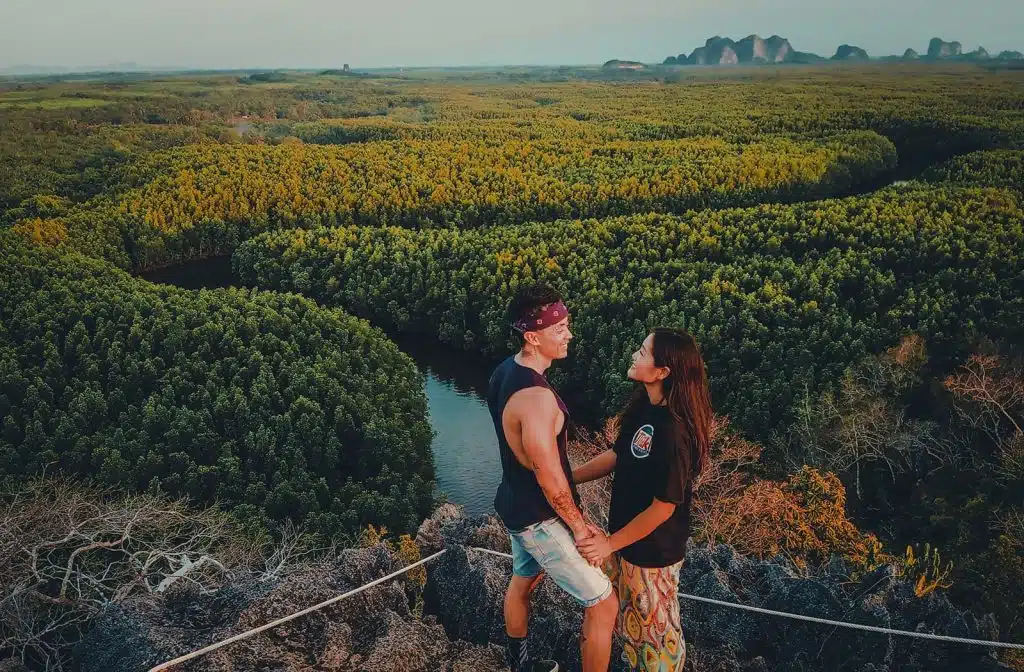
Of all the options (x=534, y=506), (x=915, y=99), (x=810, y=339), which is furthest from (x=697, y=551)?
(x=915, y=99)

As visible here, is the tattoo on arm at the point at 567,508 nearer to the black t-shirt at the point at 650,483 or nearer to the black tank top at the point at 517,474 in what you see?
the black tank top at the point at 517,474

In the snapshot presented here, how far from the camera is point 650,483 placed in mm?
5996

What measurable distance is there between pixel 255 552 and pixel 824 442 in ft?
67.4

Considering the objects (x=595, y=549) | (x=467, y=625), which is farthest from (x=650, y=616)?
(x=467, y=625)

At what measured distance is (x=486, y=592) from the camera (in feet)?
28.9

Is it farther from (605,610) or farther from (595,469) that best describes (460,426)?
(605,610)

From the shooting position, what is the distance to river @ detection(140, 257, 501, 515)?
31.2m

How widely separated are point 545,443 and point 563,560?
1197 millimetres

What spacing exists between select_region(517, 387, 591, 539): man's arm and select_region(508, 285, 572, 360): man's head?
402 millimetres

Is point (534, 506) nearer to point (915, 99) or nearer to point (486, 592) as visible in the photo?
point (486, 592)

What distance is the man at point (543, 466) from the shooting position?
5.69 m

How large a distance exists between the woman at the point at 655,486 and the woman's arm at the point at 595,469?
13 millimetres

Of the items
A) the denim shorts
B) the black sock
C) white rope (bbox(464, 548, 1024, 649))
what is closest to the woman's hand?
the denim shorts

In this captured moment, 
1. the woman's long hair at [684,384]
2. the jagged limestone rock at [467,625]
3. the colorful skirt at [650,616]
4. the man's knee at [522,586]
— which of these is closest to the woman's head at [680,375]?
the woman's long hair at [684,384]
